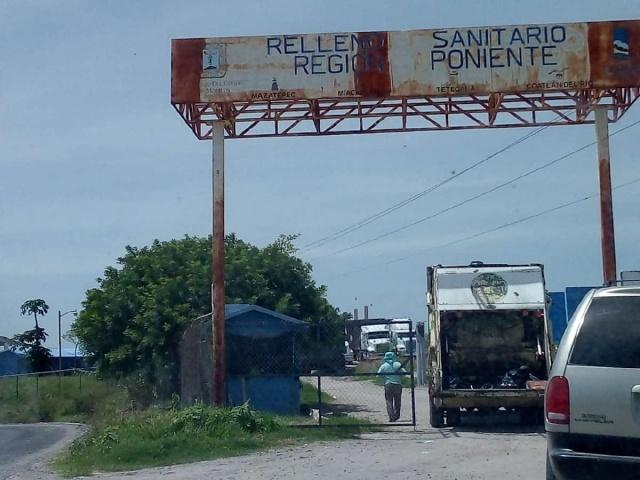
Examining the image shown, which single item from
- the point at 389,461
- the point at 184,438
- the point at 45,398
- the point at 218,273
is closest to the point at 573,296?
the point at 218,273

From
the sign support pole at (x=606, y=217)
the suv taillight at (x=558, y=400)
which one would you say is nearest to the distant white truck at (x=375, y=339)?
the sign support pole at (x=606, y=217)

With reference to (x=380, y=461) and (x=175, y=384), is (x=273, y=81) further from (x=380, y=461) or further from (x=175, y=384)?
(x=175, y=384)

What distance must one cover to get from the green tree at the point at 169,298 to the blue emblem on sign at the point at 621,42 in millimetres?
10148

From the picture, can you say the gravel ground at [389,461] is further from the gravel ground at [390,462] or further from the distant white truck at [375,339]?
the distant white truck at [375,339]

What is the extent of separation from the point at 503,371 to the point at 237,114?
23.1ft

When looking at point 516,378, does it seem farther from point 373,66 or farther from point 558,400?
point 558,400

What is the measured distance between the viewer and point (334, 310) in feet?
102

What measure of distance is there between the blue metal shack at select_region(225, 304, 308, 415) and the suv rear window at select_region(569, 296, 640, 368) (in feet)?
43.3

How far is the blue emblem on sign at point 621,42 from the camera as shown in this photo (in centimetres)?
1775

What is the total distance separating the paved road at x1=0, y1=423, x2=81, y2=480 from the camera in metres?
15.3

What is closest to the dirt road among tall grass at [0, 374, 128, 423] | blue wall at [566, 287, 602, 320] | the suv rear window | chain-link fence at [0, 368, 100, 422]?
the suv rear window

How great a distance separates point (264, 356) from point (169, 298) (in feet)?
21.2

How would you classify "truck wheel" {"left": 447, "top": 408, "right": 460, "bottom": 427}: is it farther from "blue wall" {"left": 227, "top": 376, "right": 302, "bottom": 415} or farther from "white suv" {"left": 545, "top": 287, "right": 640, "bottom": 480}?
"white suv" {"left": 545, "top": 287, "right": 640, "bottom": 480}

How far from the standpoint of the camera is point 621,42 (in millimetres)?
17812
